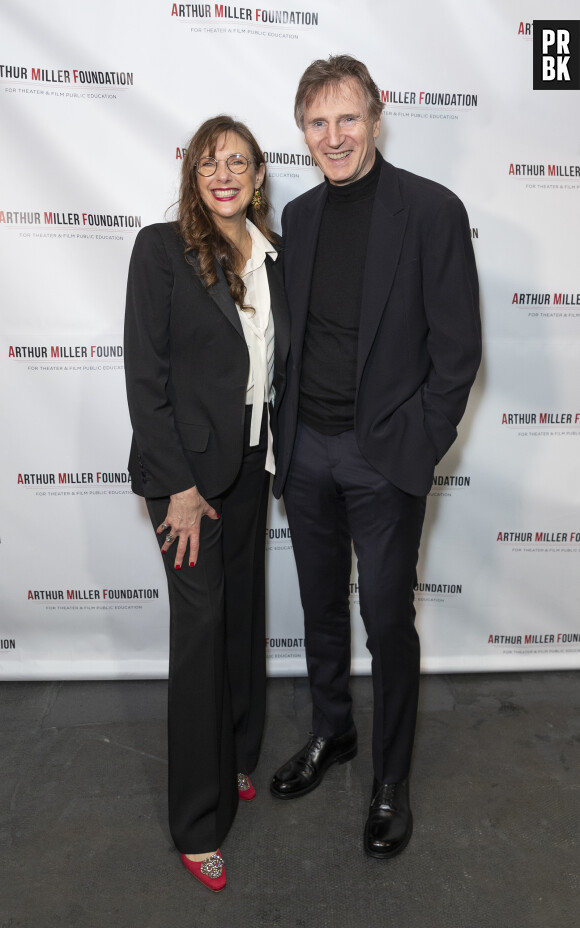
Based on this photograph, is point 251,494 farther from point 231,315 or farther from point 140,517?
point 140,517

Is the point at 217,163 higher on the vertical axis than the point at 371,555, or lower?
higher

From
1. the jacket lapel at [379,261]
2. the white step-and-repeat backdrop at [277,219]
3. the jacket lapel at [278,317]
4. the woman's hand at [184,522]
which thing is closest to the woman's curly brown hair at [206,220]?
the jacket lapel at [278,317]

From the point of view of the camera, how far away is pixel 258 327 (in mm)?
1926

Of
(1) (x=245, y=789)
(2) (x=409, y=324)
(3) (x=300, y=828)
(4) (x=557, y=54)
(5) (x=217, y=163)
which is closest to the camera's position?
(5) (x=217, y=163)

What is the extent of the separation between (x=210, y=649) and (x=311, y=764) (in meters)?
0.63

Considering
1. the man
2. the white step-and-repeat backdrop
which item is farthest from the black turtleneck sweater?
the white step-and-repeat backdrop

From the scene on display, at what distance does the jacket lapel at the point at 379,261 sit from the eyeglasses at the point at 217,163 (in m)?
0.33

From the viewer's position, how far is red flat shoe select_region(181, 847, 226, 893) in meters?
1.95

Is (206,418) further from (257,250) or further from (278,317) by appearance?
(257,250)

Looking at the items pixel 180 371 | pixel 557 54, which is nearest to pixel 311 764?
pixel 180 371

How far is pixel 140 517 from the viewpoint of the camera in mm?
2836

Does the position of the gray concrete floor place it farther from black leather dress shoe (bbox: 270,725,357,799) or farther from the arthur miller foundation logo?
the arthur miller foundation logo

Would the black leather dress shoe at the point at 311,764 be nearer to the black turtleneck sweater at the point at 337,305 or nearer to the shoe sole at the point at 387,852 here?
the shoe sole at the point at 387,852

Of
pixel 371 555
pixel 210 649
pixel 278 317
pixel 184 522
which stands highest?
pixel 278 317
